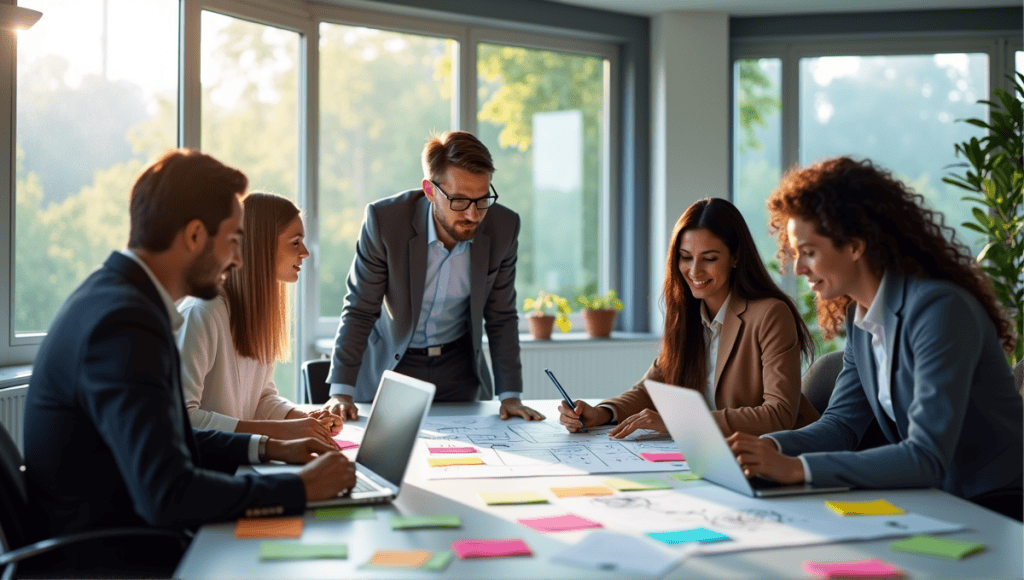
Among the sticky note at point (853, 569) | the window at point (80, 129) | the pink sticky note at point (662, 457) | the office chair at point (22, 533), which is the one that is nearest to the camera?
the sticky note at point (853, 569)

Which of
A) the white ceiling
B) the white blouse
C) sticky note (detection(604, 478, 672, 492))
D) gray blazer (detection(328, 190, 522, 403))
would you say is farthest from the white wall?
sticky note (detection(604, 478, 672, 492))

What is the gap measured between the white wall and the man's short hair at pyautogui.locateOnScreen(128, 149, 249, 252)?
13.1ft

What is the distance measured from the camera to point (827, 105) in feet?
18.5

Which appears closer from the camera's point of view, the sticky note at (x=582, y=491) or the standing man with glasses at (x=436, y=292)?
the sticky note at (x=582, y=491)

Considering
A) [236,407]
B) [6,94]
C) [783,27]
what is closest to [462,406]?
[236,407]

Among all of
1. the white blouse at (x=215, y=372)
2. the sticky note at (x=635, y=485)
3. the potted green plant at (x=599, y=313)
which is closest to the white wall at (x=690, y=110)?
the potted green plant at (x=599, y=313)

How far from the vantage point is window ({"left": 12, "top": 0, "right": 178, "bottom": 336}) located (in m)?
3.59

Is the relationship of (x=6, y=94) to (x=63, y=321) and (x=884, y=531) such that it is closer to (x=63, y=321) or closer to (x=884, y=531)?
(x=63, y=321)

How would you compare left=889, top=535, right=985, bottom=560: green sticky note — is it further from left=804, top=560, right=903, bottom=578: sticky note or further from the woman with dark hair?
the woman with dark hair

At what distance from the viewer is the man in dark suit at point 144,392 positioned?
1354 millimetres

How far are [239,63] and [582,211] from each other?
234 centimetres

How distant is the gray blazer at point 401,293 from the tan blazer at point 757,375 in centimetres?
66

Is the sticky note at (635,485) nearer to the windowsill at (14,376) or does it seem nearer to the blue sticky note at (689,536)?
the blue sticky note at (689,536)

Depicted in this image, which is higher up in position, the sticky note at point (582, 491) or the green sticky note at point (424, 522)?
the sticky note at point (582, 491)
